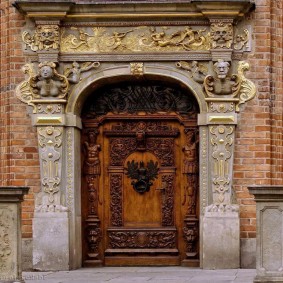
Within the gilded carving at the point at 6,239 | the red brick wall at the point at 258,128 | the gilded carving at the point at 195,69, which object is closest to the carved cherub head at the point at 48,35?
the gilded carving at the point at 195,69

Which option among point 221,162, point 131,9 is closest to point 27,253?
point 221,162

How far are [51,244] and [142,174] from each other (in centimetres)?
195

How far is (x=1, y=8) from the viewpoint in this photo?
19.0 meters

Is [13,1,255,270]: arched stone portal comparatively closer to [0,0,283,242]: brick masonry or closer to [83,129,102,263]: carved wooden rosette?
[0,0,283,242]: brick masonry

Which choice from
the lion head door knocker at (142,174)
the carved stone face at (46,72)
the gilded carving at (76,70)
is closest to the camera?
the carved stone face at (46,72)

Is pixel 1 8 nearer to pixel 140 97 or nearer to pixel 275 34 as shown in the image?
pixel 140 97

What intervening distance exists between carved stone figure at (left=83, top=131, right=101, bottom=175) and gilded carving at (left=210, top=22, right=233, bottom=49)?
2530mm

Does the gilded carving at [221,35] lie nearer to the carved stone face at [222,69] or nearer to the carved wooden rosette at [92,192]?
the carved stone face at [222,69]

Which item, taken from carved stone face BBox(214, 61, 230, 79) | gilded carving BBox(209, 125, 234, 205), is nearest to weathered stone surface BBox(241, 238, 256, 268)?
gilded carving BBox(209, 125, 234, 205)

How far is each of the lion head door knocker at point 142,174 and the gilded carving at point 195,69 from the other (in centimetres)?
165

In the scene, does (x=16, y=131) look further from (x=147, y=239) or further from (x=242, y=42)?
(x=242, y=42)

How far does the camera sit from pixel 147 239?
63.1ft

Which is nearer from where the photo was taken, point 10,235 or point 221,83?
point 10,235

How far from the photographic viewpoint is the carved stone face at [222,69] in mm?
18375
